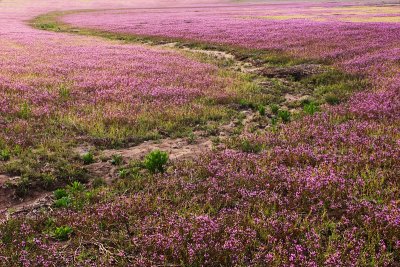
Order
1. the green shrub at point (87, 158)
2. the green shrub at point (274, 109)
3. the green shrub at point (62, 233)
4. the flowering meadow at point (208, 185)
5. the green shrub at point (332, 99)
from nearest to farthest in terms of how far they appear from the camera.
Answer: the flowering meadow at point (208, 185)
the green shrub at point (62, 233)
the green shrub at point (87, 158)
the green shrub at point (274, 109)
the green shrub at point (332, 99)

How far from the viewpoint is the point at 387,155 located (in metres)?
7.23

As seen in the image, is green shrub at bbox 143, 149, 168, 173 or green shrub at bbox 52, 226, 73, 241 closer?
green shrub at bbox 52, 226, 73, 241

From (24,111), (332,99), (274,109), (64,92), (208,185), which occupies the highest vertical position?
(64,92)

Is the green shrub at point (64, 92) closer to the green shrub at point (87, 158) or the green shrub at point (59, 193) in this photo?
the green shrub at point (87, 158)

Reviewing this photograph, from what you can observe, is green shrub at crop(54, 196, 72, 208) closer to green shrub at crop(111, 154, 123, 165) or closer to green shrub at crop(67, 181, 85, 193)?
green shrub at crop(67, 181, 85, 193)

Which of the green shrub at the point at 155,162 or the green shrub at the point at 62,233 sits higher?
the green shrub at the point at 155,162

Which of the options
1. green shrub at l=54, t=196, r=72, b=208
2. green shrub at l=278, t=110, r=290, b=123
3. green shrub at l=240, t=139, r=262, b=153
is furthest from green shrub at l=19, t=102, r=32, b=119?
green shrub at l=278, t=110, r=290, b=123

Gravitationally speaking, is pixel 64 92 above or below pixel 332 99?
above

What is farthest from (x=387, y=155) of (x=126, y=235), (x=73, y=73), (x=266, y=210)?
(x=73, y=73)

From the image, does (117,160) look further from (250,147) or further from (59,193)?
(250,147)

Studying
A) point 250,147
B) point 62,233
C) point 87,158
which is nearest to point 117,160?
point 87,158

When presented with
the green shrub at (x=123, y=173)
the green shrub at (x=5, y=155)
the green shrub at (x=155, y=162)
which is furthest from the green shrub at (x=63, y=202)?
the green shrub at (x=5, y=155)

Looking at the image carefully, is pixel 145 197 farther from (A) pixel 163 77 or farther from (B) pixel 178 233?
(A) pixel 163 77

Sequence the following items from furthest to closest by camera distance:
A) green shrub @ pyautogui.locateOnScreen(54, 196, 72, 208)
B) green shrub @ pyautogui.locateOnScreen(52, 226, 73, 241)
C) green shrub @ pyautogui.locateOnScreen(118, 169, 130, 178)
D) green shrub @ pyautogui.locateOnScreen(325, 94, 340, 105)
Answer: green shrub @ pyautogui.locateOnScreen(325, 94, 340, 105), green shrub @ pyautogui.locateOnScreen(118, 169, 130, 178), green shrub @ pyautogui.locateOnScreen(54, 196, 72, 208), green shrub @ pyautogui.locateOnScreen(52, 226, 73, 241)
